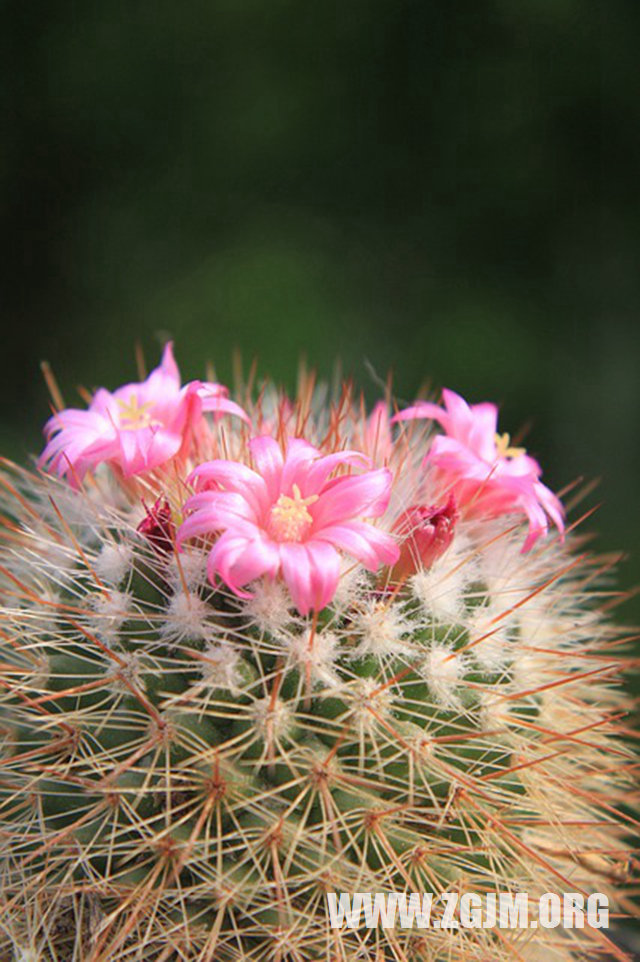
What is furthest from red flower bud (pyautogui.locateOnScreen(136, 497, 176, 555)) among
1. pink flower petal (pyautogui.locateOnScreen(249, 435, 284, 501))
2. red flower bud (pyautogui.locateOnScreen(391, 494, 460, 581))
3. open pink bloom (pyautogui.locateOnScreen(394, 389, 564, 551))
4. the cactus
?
open pink bloom (pyautogui.locateOnScreen(394, 389, 564, 551))

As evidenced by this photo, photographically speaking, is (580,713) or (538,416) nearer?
(580,713)

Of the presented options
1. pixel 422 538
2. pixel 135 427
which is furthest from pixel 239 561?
pixel 135 427

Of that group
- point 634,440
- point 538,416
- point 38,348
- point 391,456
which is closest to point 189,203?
point 38,348

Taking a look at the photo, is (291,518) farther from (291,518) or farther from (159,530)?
(159,530)

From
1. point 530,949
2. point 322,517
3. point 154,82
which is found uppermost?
point 154,82

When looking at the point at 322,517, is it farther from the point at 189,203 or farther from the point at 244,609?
the point at 189,203

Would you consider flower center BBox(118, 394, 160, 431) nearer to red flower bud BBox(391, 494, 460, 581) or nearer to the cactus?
the cactus
